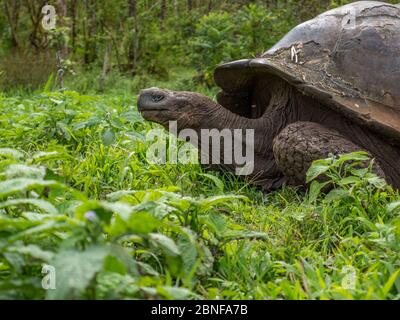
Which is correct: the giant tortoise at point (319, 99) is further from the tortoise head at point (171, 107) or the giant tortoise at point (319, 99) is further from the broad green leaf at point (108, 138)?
the broad green leaf at point (108, 138)

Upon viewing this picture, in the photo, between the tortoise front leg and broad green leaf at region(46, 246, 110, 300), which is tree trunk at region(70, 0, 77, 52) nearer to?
the tortoise front leg

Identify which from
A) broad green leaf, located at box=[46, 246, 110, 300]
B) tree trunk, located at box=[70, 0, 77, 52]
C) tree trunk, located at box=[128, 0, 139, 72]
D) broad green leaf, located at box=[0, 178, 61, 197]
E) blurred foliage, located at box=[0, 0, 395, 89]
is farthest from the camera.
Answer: tree trunk, located at box=[70, 0, 77, 52]

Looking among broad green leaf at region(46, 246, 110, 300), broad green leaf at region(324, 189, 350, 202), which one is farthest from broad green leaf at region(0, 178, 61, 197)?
broad green leaf at region(324, 189, 350, 202)

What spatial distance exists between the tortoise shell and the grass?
47 centimetres

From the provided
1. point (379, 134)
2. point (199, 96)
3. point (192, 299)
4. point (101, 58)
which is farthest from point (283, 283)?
point (101, 58)

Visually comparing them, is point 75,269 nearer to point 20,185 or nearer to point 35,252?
point 35,252

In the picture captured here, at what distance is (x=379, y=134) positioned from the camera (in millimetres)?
3277

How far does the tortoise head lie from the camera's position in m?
3.52

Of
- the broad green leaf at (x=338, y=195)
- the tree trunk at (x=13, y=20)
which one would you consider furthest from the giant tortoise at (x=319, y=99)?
the tree trunk at (x=13, y=20)

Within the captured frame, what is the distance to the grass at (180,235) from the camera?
1560 mm

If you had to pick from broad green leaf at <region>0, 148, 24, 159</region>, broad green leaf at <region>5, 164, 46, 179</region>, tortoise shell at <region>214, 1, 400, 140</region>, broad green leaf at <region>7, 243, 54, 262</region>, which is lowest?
broad green leaf at <region>7, 243, 54, 262</region>

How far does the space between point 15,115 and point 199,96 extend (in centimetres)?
192

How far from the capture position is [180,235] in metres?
2.15

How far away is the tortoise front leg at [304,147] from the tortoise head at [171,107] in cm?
59
